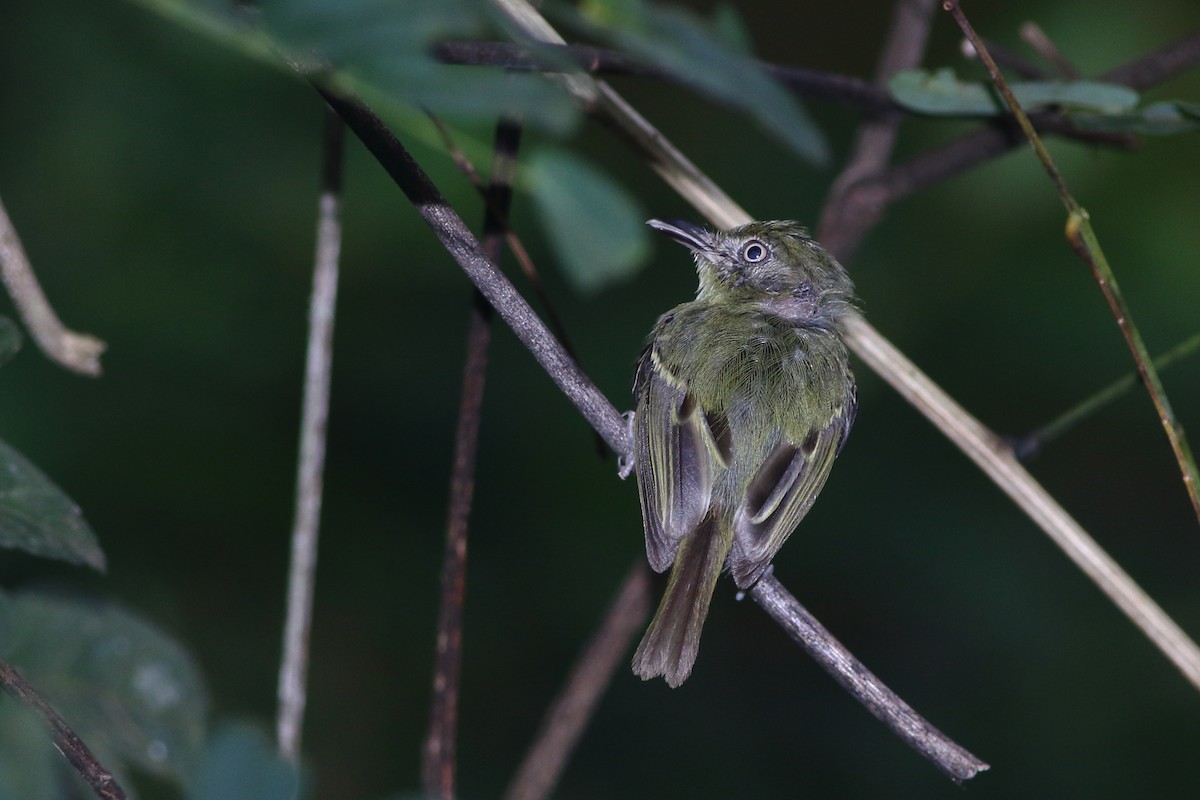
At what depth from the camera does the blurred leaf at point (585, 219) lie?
63.5 inches

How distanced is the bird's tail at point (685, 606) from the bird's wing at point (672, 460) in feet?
0.12

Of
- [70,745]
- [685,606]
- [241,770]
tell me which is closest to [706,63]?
[241,770]

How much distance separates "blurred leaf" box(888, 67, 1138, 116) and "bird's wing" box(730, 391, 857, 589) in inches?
32.1

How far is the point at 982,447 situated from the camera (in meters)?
2.47

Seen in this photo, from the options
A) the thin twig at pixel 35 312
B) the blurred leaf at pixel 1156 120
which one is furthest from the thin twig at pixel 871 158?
the thin twig at pixel 35 312

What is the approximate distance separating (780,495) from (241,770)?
1.62 m

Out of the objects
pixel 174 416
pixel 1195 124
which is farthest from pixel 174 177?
pixel 1195 124

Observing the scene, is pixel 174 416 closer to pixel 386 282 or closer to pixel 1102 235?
pixel 386 282

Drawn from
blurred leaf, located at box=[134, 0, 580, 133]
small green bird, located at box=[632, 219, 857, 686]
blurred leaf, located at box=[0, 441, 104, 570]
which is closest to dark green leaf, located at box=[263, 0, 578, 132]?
blurred leaf, located at box=[134, 0, 580, 133]

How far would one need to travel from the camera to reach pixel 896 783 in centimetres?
533

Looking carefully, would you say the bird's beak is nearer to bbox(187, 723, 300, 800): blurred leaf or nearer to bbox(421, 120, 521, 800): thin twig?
bbox(421, 120, 521, 800): thin twig

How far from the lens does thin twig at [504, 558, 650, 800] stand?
108 inches

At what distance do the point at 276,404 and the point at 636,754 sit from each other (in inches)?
92.7

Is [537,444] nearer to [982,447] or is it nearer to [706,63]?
[982,447]
